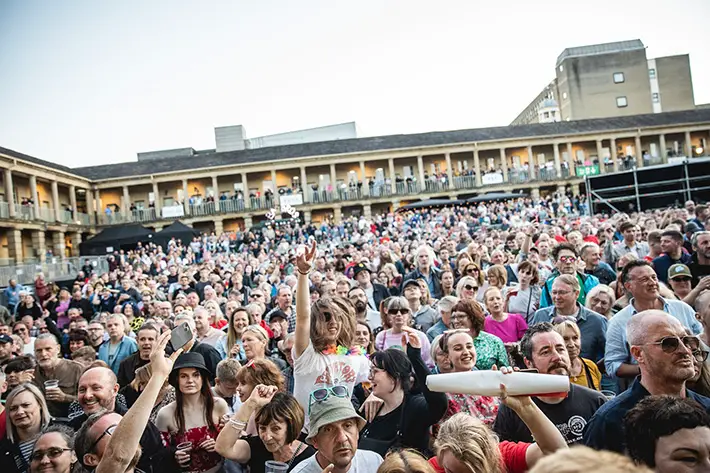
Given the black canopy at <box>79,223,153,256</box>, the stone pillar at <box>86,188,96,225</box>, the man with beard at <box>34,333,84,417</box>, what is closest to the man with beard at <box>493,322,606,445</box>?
the man with beard at <box>34,333,84,417</box>

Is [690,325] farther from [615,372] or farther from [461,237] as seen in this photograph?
[461,237]

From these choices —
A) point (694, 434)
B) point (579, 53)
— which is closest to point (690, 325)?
point (694, 434)

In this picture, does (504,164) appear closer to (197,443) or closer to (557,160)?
(557,160)

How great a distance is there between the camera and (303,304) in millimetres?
3795

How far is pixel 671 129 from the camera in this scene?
47594 mm

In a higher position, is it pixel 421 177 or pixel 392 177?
pixel 392 177

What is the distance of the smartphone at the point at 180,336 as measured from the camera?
10.4 feet

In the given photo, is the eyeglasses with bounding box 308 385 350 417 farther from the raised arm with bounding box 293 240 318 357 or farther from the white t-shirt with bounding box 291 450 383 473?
the raised arm with bounding box 293 240 318 357

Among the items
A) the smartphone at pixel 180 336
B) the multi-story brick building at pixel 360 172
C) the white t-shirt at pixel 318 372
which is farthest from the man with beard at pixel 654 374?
the multi-story brick building at pixel 360 172

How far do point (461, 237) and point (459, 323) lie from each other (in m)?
10.7

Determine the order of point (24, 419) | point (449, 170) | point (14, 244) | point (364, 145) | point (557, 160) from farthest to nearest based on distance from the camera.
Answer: point (557, 160)
point (364, 145)
point (449, 170)
point (14, 244)
point (24, 419)

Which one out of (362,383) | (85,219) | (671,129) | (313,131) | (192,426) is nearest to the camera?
(192,426)

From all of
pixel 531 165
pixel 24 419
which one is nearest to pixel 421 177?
pixel 531 165

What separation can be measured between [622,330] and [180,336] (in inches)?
124
